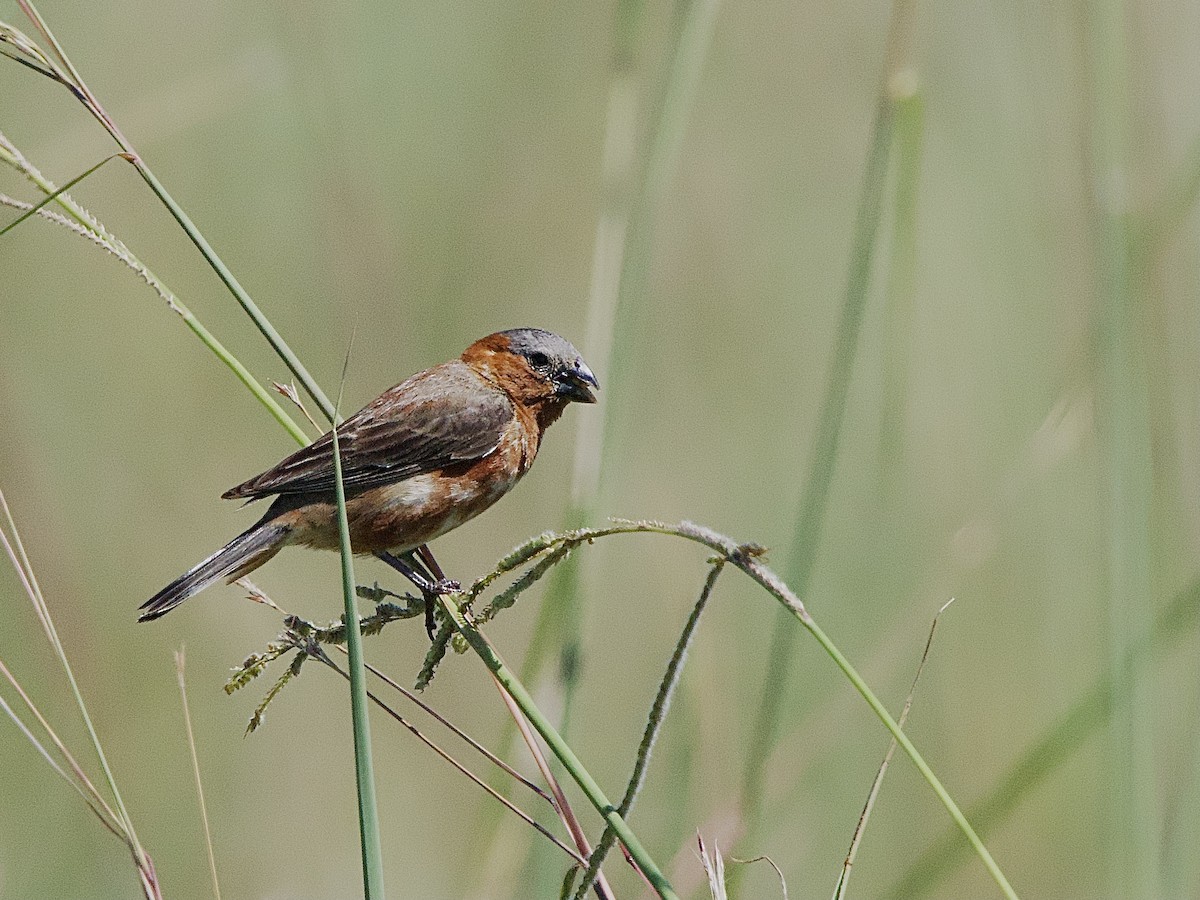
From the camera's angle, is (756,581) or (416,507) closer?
(756,581)

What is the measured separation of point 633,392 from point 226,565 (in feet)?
7.10

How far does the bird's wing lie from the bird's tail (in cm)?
32

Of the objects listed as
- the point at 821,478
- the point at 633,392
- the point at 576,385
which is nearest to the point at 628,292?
the point at 821,478

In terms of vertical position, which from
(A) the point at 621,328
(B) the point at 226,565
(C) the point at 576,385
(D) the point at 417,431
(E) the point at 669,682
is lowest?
(B) the point at 226,565

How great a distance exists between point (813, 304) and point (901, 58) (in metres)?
3.08

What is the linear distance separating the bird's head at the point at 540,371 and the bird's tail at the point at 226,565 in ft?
2.95

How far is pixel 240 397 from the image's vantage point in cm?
495

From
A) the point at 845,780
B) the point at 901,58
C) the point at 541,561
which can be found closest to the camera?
the point at 541,561

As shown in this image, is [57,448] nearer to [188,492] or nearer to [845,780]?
[188,492]

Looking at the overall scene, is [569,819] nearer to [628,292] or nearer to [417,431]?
[628,292]

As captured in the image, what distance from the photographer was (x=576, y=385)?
3.80 meters

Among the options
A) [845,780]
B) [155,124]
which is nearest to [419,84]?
[155,124]

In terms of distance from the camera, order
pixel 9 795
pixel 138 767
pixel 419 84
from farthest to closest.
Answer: pixel 419 84
pixel 138 767
pixel 9 795

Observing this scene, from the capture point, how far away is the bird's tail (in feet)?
9.20
